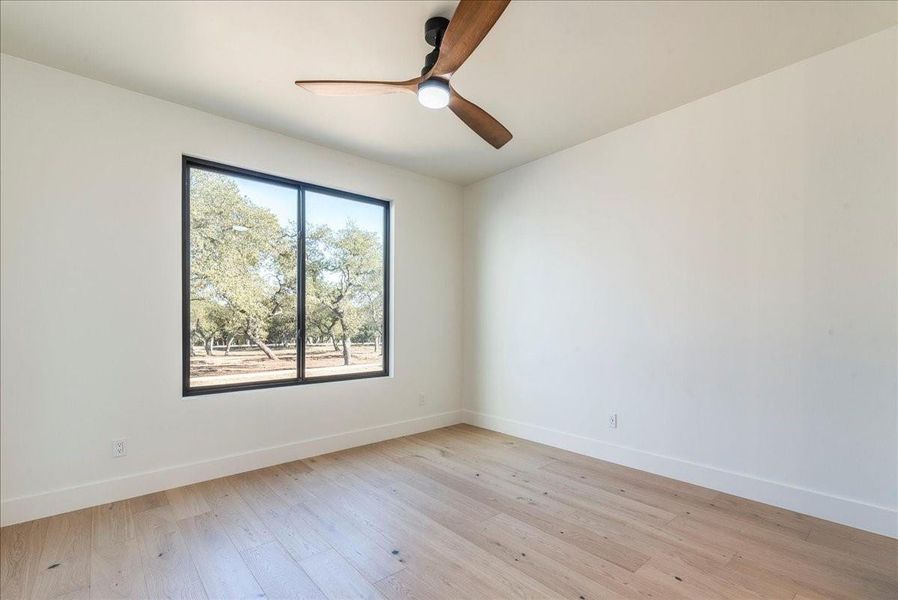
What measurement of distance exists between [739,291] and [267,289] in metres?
3.50

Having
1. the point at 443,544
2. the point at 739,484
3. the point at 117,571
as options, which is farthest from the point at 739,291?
the point at 117,571

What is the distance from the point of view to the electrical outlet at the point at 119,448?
2.63 m

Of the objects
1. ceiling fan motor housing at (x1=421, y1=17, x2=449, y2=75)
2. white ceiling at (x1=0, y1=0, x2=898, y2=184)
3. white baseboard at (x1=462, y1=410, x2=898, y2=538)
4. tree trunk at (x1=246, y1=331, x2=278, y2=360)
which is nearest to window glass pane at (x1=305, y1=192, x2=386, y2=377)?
tree trunk at (x1=246, y1=331, x2=278, y2=360)

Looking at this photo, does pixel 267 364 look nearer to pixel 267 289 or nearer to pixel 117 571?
pixel 267 289

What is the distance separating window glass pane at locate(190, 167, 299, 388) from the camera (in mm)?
3076

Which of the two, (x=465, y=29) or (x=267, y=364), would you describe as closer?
(x=465, y=29)

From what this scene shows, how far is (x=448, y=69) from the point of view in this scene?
6.86 ft

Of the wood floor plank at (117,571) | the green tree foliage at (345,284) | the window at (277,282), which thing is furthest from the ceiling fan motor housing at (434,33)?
the wood floor plank at (117,571)

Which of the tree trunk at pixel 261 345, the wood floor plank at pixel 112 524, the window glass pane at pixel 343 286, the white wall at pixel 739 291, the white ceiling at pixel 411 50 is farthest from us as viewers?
the window glass pane at pixel 343 286

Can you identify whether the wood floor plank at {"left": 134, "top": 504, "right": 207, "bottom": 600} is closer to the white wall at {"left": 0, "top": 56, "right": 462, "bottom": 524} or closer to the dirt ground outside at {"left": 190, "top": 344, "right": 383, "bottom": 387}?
the white wall at {"left": 0, "top": 56, "right": 462, "bottom": 524}

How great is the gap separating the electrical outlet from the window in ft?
1.58

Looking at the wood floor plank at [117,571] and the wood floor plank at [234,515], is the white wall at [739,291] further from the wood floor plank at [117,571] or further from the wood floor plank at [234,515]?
the wood floor plank at [117,571]

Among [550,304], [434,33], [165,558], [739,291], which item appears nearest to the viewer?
[165,558]

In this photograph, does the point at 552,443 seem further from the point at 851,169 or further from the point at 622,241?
the point at 851,169
